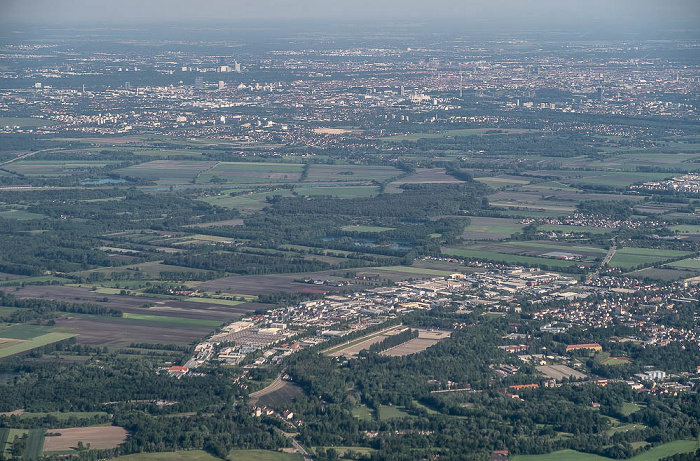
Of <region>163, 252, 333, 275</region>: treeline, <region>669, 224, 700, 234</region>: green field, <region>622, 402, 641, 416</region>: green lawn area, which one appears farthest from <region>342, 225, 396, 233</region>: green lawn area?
<region>622, 402, 641, 416</region>: green lawn area

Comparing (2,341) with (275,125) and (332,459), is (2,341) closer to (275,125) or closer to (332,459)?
(332,459)

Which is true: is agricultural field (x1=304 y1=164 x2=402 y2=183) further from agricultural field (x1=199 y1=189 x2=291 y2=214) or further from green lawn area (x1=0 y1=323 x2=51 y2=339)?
green lawn area (x1=0 y1=323 x2=51 y2=339)

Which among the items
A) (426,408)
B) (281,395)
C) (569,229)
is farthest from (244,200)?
(426,408)

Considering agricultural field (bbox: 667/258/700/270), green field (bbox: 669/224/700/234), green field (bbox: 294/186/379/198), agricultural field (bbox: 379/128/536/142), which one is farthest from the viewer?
agricultural field (bbox: 379/128/536/142)

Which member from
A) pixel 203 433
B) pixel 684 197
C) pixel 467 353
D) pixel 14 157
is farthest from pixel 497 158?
pixel 203 433

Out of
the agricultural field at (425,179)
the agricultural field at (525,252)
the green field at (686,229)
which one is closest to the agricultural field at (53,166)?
the agricultural field at (425,179)

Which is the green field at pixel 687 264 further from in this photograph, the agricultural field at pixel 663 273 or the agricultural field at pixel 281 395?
the agricultural field at pixel 281 395
